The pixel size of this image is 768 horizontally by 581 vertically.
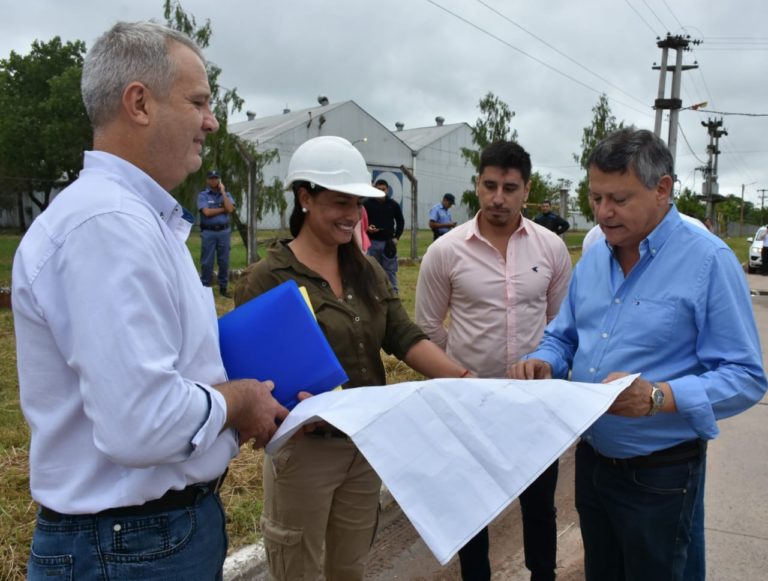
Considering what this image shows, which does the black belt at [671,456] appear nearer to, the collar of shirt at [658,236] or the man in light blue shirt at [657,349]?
the man in light blue shirt at [657,349]

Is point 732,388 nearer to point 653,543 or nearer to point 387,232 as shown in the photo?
point 653,543

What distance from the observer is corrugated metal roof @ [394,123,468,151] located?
47009 millimetres

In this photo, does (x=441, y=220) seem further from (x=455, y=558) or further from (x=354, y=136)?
(x=354, y=136)

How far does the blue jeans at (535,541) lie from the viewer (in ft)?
9.89

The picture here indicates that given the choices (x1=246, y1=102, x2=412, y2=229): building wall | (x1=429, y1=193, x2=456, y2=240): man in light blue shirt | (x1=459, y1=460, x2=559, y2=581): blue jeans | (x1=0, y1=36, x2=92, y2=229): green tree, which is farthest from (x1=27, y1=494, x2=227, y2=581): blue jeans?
(x1=0, y1=36, x2=92, y2=229): green tree

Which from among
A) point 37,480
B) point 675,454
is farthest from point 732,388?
point 37,480

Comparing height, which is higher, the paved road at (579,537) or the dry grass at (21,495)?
the dry grass at (21,495)

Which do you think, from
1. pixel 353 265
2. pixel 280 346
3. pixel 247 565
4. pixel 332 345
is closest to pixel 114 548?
pixel 280 346

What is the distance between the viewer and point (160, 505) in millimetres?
1518

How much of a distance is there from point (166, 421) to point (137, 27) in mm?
888

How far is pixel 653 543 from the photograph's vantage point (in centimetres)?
219

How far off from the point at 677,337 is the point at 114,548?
5.51ft

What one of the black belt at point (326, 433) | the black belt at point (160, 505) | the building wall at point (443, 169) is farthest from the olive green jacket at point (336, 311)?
the building wall at point (443, 169)

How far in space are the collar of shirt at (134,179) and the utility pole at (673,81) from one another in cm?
2529
